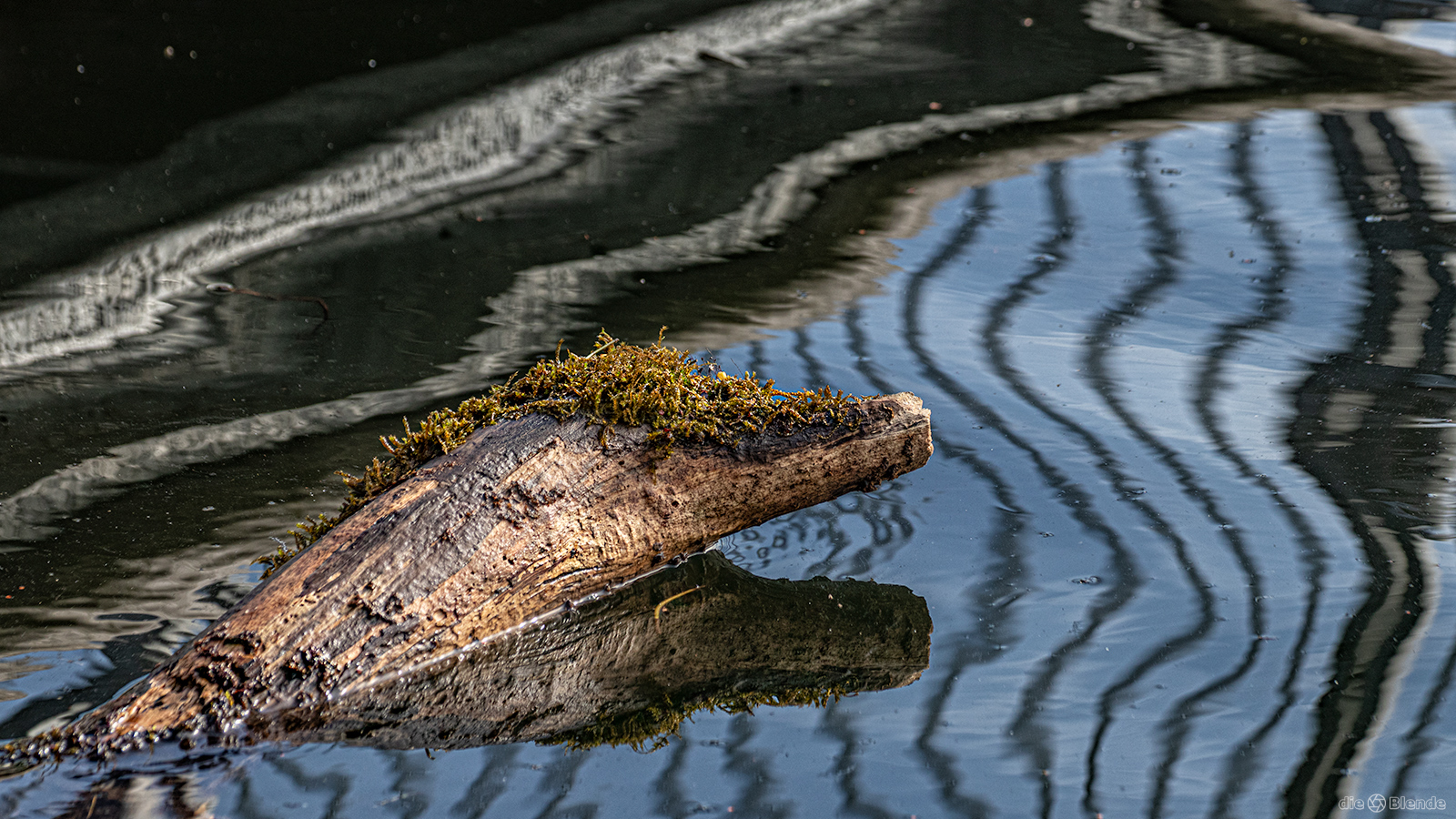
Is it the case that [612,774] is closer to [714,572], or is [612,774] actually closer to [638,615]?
[638,615]

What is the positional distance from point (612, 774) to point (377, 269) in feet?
11.1

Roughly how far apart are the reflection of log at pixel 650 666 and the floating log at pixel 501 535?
0.05 metres

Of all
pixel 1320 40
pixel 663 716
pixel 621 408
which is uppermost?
pixel 1320 40

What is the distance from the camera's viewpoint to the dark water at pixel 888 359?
2449 mm

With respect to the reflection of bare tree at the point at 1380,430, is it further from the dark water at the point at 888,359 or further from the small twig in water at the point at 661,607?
the small twig in water at the point at 661,607

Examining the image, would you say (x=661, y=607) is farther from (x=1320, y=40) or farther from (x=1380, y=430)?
(x=1320, y=40)

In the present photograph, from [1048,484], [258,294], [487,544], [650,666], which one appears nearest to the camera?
[487,544]

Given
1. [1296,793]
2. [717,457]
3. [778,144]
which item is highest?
[778,144]

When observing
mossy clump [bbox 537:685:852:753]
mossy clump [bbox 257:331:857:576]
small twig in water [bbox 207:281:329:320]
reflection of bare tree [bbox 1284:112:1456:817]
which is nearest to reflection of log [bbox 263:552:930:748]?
mossy clump [bbox 537:685:852:753]

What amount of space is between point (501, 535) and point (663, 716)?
529mm

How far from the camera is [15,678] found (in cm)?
262

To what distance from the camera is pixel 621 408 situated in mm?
2770

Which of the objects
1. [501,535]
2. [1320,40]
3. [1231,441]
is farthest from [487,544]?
[1320,40]

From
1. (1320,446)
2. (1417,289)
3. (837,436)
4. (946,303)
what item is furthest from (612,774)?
(1417,289)
